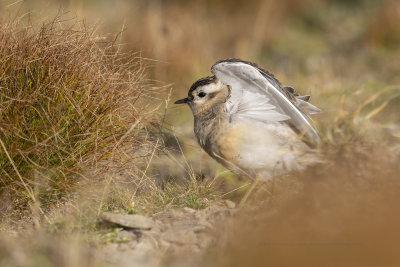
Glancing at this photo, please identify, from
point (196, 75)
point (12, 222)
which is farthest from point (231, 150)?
point (196, 75)

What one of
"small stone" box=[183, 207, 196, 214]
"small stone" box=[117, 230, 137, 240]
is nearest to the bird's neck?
"small stone" box=[183, 207, 196, 214]

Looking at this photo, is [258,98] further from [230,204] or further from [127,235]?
[127,235]

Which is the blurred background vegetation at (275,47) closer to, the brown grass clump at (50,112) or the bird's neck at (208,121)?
the bird's neck at (208,121)

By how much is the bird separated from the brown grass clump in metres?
0.78

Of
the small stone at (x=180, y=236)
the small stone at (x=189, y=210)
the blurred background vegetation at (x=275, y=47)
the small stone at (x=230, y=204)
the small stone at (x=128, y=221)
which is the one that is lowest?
the small stone at (x=230, y=204)

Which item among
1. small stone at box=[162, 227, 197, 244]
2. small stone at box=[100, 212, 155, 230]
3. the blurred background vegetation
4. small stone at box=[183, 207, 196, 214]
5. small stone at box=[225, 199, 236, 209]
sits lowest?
small stone at box=[225, 199, 236, 209]

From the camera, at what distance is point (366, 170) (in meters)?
4.41

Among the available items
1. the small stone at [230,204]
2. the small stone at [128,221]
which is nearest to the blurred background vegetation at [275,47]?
the small stone at [230,204]

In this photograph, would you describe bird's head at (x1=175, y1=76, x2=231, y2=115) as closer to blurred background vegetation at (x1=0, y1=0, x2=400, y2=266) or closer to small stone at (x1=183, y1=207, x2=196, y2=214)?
blurred background vegetation at (x1=0, y1=0, x2=400, y2=266)

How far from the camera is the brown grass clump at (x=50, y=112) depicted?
13.8ft

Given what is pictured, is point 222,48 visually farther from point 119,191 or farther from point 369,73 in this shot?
point 119,191

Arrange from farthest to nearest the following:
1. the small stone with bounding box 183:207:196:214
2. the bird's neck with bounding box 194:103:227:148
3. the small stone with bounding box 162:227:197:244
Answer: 1. the bird's neck with bounding box 194:103:227:148
2. the small stone with bounding box 183:207:196:214
3. the small stone with bounding box 162:227:197:244

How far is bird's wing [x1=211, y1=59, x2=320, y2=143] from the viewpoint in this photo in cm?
466

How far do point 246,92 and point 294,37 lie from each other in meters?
8.44
